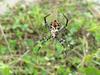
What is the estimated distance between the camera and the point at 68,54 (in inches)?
88.2

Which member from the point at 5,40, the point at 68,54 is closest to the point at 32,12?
the point at 5,40

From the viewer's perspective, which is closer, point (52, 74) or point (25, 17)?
point (52, 74)

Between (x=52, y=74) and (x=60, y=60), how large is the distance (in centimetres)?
16

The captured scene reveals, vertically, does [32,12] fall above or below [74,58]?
above

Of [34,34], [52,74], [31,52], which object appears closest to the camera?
[52,74]

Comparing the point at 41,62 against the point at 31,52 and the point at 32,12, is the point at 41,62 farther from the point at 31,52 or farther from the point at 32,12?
the point at 32,12

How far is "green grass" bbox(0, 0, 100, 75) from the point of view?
2078 mm

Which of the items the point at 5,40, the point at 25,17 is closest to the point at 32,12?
the point at 25,17

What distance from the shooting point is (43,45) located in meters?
2.18

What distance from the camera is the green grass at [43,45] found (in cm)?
208

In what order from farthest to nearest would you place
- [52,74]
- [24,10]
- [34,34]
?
[24,10]
[34,34]
[52,74]

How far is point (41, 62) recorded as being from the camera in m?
2.17

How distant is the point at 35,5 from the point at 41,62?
69 centimetres

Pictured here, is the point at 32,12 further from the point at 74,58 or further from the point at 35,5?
the point at 74,58
